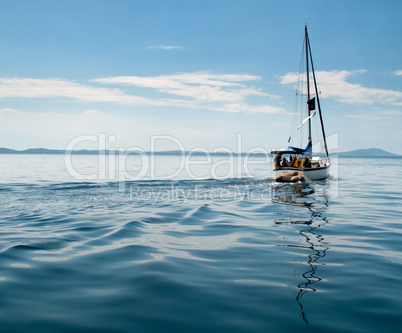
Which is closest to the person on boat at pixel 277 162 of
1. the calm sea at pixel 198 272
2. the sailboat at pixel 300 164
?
the sailboat at pixel 300 164

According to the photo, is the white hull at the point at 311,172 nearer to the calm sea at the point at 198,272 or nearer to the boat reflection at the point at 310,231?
the boat reflection at the point at 310,231

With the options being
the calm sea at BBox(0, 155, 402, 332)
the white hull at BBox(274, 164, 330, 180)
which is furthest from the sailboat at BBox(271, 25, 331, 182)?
the calm sea at BBox(0, 155, 402, 332)

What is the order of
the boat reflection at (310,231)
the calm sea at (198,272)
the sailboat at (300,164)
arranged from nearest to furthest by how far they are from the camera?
the calm sea at (198,272)
the boat reflection at (310,231)
the sailboat at (300,164)

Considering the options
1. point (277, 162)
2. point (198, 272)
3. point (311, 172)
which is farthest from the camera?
point (277, 162)

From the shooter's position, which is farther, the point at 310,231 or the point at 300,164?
the point at 300,164

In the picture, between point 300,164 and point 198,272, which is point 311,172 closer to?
point 300,164

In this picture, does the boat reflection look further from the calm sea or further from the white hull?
the white hull

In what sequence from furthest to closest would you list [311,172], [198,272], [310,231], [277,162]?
[277,162]
[311,172]
[310,231]
[198,272]

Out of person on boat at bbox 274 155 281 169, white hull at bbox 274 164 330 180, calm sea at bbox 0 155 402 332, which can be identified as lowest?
calm sea at bbox 0 155 402 332

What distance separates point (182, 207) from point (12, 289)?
10602mm

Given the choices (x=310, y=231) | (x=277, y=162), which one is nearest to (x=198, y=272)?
(x=310, y=231)

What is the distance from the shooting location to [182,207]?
16312mm

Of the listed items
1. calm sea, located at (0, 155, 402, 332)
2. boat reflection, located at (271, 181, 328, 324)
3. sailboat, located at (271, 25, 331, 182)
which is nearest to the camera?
calm sea, located at (0, 155, 402, 332)

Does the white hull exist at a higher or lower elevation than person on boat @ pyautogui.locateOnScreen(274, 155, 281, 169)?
lower
